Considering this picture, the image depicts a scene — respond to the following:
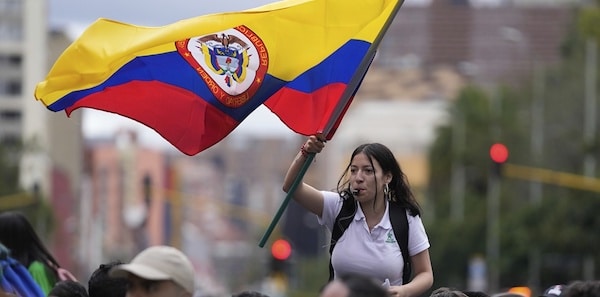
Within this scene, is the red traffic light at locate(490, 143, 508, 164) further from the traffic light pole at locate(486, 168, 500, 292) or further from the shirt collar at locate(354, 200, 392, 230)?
the traffic light pole at locate(486, 168, 500, 292)

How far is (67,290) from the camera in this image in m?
9.46

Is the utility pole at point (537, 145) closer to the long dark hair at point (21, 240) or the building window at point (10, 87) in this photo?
the long dark hair at point (21, 240)

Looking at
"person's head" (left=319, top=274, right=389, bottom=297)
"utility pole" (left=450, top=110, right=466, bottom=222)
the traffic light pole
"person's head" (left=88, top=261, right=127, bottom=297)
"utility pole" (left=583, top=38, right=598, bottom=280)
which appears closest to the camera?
"person's head" (left=319, top=274, right=389, bottom=297)

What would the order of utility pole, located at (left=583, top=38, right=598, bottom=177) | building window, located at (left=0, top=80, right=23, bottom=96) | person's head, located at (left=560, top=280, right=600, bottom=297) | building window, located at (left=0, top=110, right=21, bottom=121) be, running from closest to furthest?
person's head, located at (left=560, top=280, right=600, bottom=297) → utility pole, located at (left=583, top=38, right=598, bottom=177) → building window, located at (left=0, top=80, right=23, bottom=96) → building window, located at (left=0, top=110, right=21, bottom=121)

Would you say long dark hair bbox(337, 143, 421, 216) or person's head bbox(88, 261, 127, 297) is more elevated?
long dark hair bbox(337, 143, 421, 216)

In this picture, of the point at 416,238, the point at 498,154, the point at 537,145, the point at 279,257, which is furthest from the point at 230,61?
the point at 537,145

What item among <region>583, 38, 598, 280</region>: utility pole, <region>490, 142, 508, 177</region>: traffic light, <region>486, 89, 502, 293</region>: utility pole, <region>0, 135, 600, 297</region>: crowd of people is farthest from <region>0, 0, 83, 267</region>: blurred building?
<region>0, 135, 600, 297</region>: crowd of people

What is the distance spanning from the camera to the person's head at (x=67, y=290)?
9413mm

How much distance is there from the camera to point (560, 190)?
64.5m

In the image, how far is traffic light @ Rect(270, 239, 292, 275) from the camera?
3297 cm

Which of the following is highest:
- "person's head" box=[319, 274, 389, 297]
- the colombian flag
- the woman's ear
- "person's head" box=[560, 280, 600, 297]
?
the colombian flag

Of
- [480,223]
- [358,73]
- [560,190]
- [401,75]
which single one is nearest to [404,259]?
[358,73]

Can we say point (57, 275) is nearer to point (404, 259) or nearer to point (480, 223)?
point (404, 259)

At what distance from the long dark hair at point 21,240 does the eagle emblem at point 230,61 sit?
4.52 feet
